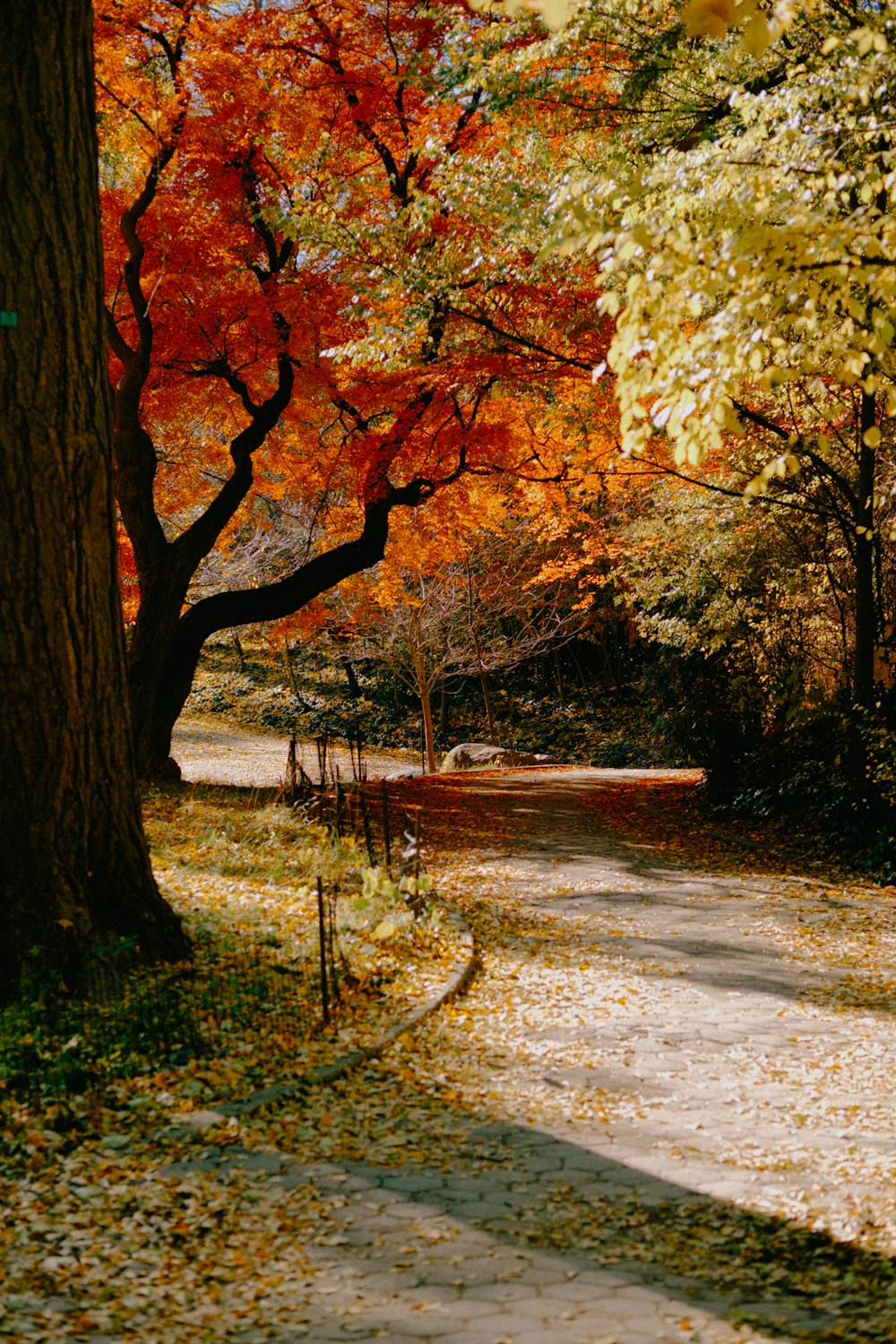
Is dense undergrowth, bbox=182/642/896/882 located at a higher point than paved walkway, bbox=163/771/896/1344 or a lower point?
higher

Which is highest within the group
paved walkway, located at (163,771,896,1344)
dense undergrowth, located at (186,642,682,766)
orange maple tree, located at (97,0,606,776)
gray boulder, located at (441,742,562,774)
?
orange maple tree, located at (97,0,606,776)

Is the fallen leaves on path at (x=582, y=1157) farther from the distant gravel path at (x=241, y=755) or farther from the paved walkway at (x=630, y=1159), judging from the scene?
the distant gravel path at (x=241, y=755)

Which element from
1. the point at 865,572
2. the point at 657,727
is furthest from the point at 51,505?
the point at 657,727

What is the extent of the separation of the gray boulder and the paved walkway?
609 inches

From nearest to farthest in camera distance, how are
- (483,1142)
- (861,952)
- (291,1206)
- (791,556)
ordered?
(291,1206) < (483,1142) < (861,952) < (791,556)

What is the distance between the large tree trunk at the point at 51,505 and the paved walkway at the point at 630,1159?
71.5 inches

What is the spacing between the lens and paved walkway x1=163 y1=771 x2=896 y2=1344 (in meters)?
3.06

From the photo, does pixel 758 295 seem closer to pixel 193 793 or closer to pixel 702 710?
pixel 193 793

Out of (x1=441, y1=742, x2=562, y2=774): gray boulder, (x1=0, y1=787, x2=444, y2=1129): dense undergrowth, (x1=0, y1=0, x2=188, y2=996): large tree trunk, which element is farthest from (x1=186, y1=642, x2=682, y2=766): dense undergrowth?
(x1=0, y1=0, x2=188, y2=996): large tree trunk

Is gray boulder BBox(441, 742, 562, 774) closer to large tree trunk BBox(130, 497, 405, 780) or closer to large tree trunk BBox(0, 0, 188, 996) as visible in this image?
large tree trunk BBox(130, 497, 405, 780)

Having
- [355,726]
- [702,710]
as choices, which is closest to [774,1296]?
[702,710]

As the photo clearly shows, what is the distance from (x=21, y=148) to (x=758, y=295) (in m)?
3.67

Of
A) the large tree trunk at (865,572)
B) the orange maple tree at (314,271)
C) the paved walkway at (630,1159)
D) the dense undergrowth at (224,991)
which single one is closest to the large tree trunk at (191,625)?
the orange maple tree at (314,271)

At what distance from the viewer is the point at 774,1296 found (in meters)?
3.12
